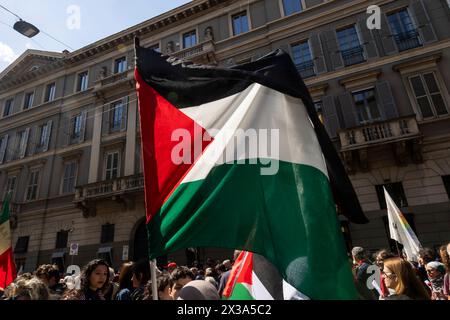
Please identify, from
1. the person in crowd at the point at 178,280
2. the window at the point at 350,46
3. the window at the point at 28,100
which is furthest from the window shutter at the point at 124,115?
A: the person in crowd at the point at 178,280

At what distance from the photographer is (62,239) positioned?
18.3m

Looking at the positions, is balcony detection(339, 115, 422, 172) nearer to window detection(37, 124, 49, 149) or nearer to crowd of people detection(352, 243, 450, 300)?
crowd of people detection(352, 243, 450, 300)

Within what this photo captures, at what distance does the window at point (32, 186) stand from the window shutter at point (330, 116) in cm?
1970

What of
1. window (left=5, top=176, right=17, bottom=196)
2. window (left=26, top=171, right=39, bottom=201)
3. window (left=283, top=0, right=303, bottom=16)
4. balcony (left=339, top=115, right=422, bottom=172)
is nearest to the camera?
balcony (left=339, top=115, right=422, bottom=172)

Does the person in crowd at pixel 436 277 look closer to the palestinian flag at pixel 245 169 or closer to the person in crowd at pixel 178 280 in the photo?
the palestinian flag at pixel 245 169

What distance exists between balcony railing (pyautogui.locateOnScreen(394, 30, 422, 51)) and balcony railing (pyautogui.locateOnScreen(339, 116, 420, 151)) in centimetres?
408

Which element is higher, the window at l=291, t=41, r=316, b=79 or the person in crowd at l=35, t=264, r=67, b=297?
the window at l=291, t=41, r=316, b=79

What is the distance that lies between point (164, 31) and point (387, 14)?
13891mm

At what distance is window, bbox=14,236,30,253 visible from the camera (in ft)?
63.0

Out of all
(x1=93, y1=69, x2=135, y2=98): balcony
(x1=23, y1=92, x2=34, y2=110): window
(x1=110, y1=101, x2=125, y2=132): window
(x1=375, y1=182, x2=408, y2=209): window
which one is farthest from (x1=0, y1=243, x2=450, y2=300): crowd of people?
(x1=23, y1=92, x2=34, y2=110): window

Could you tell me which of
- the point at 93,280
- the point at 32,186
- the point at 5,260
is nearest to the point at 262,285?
the point at 93,280
